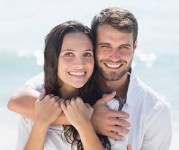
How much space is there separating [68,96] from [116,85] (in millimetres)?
510

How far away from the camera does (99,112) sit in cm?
370

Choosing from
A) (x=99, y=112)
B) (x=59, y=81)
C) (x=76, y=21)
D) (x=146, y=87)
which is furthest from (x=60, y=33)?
(x=146, y=87)

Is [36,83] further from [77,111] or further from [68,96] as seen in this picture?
[77,111]

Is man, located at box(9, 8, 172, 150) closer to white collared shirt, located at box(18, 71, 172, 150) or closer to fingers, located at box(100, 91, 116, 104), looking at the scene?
white collared shirt, located at box(18, 71, 172, 150)

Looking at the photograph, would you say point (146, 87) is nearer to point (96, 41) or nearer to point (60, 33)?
point (96, 41)

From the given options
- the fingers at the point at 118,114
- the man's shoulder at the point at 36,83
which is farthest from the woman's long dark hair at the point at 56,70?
the fingers at the point at 118,114

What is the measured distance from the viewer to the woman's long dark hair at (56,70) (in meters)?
3.70

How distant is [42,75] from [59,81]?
271mm

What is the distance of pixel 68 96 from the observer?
3854mm

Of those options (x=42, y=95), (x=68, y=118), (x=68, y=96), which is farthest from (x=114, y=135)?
(x=42, y=95)

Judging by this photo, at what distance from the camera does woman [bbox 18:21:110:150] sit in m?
3.57

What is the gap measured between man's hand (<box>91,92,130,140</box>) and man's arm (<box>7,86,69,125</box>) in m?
0.26

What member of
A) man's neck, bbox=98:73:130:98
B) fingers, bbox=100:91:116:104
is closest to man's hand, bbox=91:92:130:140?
fingers, bbox=100:91:116:104

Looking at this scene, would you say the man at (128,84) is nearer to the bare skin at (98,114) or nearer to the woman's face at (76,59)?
the bare skin at (98,114)
